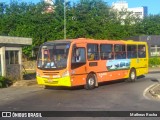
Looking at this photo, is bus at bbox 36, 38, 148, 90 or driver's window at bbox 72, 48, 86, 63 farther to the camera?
driver's window at bbox 72, 48, 86, 63

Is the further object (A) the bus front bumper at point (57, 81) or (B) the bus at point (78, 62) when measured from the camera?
(B) the bus at point (78, 62)

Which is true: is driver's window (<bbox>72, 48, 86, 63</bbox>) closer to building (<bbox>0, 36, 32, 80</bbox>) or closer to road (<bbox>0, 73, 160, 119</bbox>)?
road (<bbox>0, 73, 160, 119</bbox>)

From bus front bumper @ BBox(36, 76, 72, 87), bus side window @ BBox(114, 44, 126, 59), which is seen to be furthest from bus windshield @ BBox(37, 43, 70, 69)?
bus side window @ BBox(114, 44, 126, 59)

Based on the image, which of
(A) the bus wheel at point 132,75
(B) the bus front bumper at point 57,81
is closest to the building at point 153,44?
(A) the bus wheel at point 132,75

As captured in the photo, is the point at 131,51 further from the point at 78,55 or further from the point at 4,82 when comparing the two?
the point at 4,82

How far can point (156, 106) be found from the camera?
605 inches

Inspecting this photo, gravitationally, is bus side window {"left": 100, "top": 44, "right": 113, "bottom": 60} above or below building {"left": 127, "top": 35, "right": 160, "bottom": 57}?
below

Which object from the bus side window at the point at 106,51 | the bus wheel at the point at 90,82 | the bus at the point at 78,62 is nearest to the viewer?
the bus at the point at 78,62

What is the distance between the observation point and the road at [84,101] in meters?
14.8

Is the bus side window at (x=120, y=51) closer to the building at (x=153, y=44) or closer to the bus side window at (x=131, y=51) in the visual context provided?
the bus side window at (x=131, y=51)

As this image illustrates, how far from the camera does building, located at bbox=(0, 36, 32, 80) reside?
2555 cm

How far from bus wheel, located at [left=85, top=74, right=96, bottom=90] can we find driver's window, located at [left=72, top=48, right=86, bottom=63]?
3.62ft

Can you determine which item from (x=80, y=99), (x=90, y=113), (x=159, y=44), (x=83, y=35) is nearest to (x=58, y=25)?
(x=83, y=35)

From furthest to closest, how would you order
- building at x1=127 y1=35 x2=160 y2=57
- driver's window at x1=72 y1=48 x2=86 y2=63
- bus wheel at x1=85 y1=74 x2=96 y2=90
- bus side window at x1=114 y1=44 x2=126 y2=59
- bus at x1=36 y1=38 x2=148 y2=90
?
building at x1=127 y1=35 x2=160 y2=57 < bus side window at x1=114 y1=44 x2=126 y2=59 < bus wheel at x1=85 y1=74 x2=96 y2=90 < driver's window at x1=72 y1=48 x2=86 y2=63 < bus at x1=36 y1=38 x2=148 y2=90
